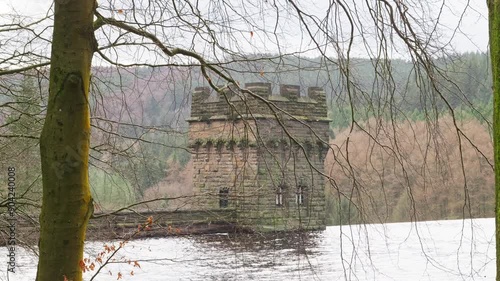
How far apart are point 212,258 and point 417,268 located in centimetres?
702

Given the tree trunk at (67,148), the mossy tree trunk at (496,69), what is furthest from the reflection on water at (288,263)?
→ the tree trunk at (67,148)

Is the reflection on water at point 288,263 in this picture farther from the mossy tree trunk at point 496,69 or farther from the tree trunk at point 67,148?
the tree trunk at point 67,148

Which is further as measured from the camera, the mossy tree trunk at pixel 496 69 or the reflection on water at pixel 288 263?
the reflection on water at pixel 288 263

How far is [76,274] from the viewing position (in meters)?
3.68

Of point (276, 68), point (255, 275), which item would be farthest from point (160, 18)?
point (255, 275)

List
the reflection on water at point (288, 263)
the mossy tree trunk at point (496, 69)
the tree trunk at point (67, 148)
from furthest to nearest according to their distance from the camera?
1. the reflection on water at point (288, 263)
2. the mossy tree trunk at point (496, 69)
3. the tree trunk at point (67, 148)

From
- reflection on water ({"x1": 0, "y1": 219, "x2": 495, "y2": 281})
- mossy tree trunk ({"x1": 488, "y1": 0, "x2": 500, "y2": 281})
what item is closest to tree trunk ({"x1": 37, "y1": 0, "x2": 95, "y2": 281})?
mossy tree trunk ({"x1": 488, "y1": 0, "x2": 500, "y2": 281})

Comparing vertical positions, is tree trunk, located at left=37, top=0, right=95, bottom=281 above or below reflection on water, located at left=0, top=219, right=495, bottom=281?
above

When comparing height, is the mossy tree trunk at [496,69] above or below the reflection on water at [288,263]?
above

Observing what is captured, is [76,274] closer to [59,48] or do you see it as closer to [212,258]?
[59,48]

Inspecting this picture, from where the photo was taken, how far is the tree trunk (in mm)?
3664

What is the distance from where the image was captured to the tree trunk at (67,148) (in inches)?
144

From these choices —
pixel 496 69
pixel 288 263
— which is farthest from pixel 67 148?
pixel 288 263

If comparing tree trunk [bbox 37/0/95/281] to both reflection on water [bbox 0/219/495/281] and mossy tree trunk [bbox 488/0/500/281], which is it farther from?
reflection on water [bbox 0/219/495/281]
